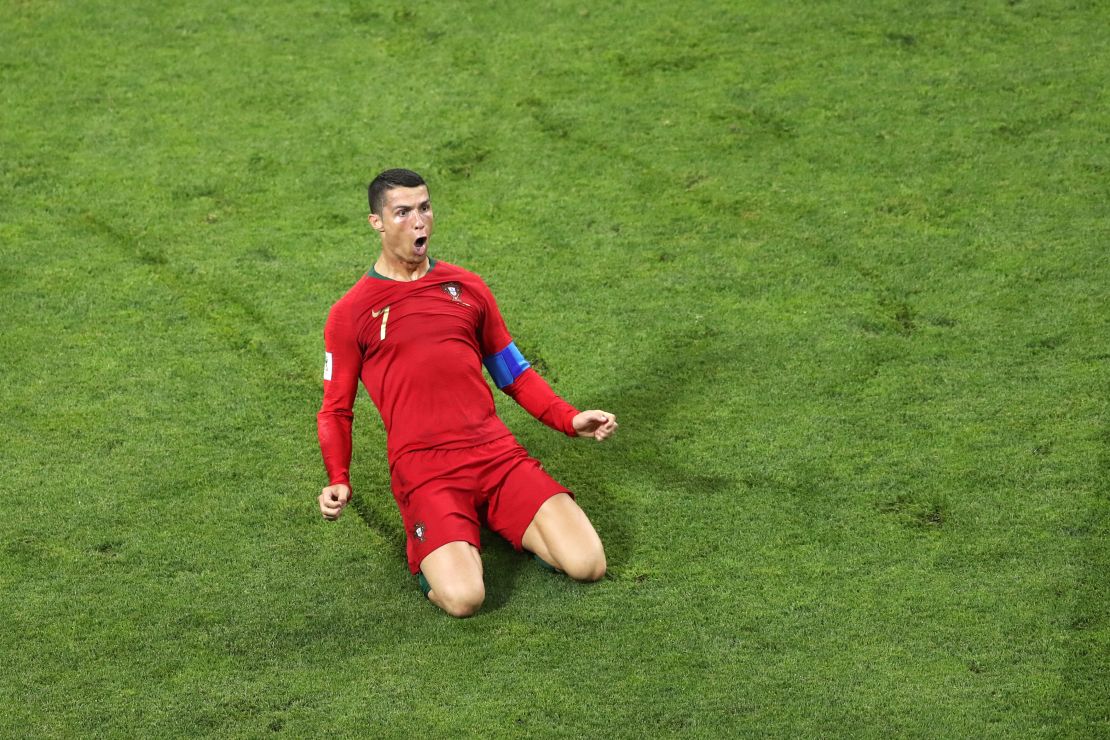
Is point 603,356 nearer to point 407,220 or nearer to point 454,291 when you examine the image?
point 454,291

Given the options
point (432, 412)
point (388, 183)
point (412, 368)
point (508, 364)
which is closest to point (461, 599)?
point (432, 412)

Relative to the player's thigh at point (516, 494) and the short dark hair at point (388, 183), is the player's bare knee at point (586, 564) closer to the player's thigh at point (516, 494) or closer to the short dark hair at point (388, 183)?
the player's thigh at point (516, 494)

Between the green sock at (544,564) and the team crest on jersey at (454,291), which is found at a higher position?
the team crest on jersey at (454,291)

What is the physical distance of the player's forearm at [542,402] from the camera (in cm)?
464

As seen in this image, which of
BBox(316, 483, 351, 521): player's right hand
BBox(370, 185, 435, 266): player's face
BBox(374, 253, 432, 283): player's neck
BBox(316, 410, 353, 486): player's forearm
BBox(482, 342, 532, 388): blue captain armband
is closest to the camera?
BBox(316, 483, 351, 521): player's right hand

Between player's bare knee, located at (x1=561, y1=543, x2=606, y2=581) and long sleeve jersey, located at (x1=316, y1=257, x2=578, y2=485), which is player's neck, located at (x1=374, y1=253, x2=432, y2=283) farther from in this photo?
player's bare knee, located at (x1=561, y1=543, x2=606, y2=581)

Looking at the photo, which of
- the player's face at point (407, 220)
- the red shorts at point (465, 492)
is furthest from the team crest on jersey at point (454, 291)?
the red shorts at point (465, 492)

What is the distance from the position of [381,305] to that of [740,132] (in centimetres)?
309

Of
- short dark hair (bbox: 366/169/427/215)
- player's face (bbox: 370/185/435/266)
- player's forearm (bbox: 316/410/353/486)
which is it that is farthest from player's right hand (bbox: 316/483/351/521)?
short dark hair (bbox: 366/169/427/215)

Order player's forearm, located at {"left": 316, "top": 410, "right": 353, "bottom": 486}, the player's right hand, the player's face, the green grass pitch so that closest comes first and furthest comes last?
the green grass pitch → the player's right hand → player's forearm, located at {"left": 316, "top": 410, "right": 353, "bottom": 486} → the player's face

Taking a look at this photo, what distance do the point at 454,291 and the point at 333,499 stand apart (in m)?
0.85

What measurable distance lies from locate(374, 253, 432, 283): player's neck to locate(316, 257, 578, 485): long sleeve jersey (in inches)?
1.3

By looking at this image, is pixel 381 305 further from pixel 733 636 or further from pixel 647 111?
pixel 647 111

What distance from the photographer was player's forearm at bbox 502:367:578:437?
464cm
